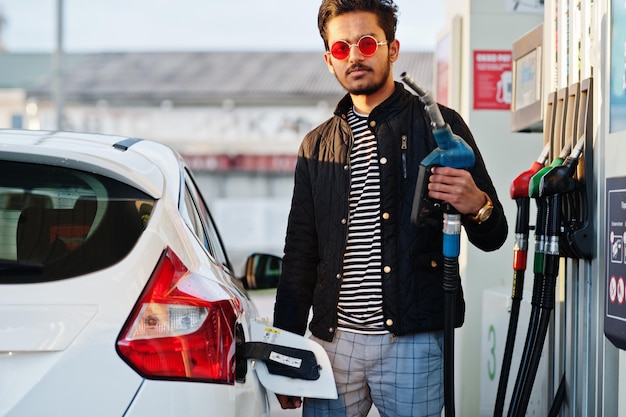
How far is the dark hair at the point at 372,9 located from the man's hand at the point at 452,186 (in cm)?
65

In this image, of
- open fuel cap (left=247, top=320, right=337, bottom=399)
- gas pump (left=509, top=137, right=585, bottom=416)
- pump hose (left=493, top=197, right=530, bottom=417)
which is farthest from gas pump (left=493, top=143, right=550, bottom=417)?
open fuel cap (left=247, top=320, right=337, bottom=399)

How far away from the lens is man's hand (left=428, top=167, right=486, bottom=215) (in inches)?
116

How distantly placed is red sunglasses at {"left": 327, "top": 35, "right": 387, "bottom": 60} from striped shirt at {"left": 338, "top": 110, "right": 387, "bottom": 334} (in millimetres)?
280

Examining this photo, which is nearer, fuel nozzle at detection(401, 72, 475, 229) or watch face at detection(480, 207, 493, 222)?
fuel nozzle at detection(401, 72, 475, 229)

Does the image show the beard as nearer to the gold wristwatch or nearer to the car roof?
the gold wristwatch

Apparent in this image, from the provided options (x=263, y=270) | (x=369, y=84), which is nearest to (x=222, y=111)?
(x=263, y=270)

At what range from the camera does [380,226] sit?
10.7 feet

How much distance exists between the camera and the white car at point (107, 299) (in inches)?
90.5

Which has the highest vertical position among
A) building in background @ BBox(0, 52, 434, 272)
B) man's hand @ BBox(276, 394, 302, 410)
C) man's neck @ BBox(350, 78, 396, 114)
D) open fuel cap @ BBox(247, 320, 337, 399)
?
building in background @ BBox(0, 52, 434, 272)

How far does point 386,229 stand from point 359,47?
1.95 ft

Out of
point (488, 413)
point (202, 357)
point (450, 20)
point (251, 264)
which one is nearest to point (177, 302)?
point (202, 357)

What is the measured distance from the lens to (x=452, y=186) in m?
2.95

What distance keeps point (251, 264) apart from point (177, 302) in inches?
75.8

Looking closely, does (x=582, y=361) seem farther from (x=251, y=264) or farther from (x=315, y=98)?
(x=315, y=98)
